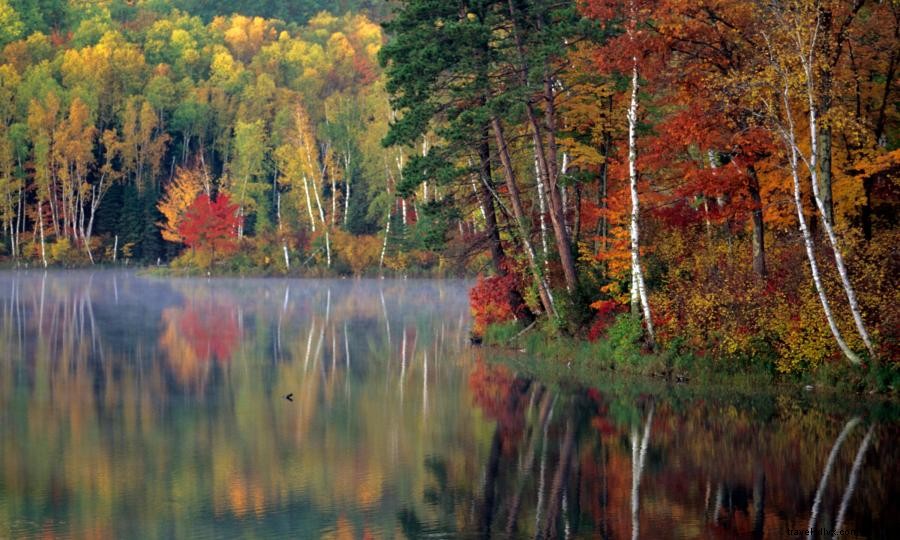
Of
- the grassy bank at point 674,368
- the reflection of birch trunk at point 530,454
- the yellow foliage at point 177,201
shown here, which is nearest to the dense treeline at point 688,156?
the grassy bank at point 674,368

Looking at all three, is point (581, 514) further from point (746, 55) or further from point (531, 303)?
point (531, 303)

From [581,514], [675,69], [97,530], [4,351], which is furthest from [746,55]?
[4,351]

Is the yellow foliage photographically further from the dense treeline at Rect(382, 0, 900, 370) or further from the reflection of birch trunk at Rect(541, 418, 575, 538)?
the reflection of birch trunk at Rect(541, 418, 575, 538)

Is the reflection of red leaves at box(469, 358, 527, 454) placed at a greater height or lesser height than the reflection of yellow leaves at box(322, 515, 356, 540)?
greater

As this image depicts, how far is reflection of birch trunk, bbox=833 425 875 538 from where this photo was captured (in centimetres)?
1603

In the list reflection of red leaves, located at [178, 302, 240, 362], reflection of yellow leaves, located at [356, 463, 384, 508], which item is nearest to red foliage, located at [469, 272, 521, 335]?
reflection of red leaves, located at [178, 302, 240, 362]

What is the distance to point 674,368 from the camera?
28.8 m

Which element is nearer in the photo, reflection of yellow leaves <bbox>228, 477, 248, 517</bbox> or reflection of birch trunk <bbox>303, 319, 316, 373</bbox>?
reflection of yellow leaves <bbox>228, 477, 248, 517</bbox>

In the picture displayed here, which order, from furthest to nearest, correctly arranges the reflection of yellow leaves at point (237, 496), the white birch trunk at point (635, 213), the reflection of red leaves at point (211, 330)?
the reflection of red leaves at point (211, 330) → the white birch trunk at point (635, 213) → the reflection of yellow leaves at point (237, 496)

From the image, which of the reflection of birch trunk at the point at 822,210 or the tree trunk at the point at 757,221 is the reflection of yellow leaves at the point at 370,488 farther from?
the tree trunk at the point at 757,221

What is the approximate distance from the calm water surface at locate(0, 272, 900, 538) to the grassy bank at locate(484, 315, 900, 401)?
943 millimetres

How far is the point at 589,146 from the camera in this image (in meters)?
36.1

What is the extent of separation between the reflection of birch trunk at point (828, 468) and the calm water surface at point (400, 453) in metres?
0.05

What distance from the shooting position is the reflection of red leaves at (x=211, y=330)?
3800cm
